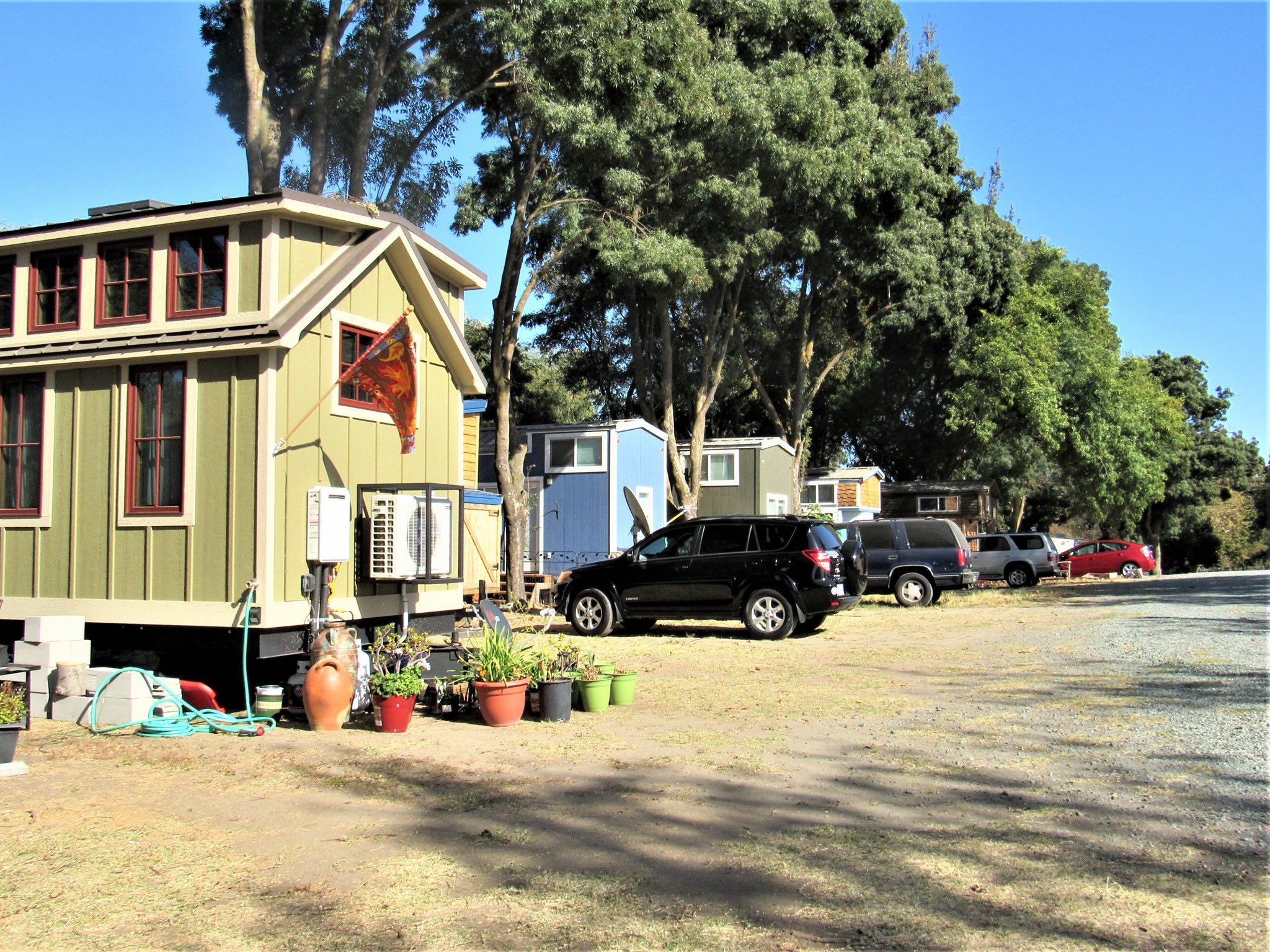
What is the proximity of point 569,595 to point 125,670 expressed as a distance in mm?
8639

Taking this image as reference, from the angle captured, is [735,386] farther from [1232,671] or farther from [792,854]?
[792,854]

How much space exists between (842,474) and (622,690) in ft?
109

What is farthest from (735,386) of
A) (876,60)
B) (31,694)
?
(31,694)

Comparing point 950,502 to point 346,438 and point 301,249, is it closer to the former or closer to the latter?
point 346,438

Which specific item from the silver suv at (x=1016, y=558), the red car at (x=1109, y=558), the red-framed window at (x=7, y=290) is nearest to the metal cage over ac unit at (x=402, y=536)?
the red-framed window at (x=7, y=290)

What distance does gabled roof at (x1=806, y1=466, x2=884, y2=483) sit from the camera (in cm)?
4206

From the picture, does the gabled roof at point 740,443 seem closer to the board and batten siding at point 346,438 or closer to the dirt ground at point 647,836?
the board and batten siding at point 346,438

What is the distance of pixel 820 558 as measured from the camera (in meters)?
15.9

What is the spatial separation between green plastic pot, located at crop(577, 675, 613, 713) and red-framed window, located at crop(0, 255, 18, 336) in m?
7.29

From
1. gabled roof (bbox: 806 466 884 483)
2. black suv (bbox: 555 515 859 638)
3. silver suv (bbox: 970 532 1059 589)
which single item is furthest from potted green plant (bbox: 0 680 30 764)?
gabled roof (bbox: 806 466 884 483)

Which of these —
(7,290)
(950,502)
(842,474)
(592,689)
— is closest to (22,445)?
(7,290)

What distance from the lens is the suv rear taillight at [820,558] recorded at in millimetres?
15844

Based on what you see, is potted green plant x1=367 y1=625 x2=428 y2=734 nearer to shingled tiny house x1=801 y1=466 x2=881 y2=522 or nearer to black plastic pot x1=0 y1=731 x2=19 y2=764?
black plastic pot x1=0 y1=731 x2=19 y2=764

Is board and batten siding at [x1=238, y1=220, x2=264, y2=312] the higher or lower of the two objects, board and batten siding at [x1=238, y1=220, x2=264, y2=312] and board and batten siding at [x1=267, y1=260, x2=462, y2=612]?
the higher
